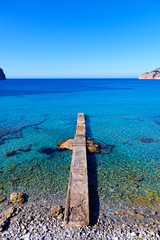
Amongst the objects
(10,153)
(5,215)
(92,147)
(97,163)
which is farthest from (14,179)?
(92,147)

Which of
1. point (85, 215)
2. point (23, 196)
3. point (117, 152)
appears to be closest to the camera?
point (85, 215)

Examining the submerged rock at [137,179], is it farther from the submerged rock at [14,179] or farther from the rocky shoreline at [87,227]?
the submerged rock at [14,179]

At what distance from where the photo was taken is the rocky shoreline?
20.2 feet

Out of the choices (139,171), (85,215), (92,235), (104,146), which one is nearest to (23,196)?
(85,215)

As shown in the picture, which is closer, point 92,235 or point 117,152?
point 92,235

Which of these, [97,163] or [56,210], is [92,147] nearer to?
[97,163]

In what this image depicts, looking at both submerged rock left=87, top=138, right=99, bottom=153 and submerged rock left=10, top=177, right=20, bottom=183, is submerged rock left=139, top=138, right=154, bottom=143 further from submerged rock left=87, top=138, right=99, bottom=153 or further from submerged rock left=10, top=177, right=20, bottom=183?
submerged rock left=10, top=177, right=20, bottom=183

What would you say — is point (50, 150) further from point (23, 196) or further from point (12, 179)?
point (23, 196)

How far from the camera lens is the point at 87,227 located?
6.52 metres

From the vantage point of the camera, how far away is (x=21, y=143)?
15352 millimetres

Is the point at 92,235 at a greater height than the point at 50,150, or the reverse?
the point at 92,235

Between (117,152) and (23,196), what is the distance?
311 inches

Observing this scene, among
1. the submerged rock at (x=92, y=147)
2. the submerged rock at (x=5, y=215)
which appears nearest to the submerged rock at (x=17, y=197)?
the submerged rock at (x=5, y=215)

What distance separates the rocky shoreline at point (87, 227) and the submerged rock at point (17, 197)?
10.4 inches
